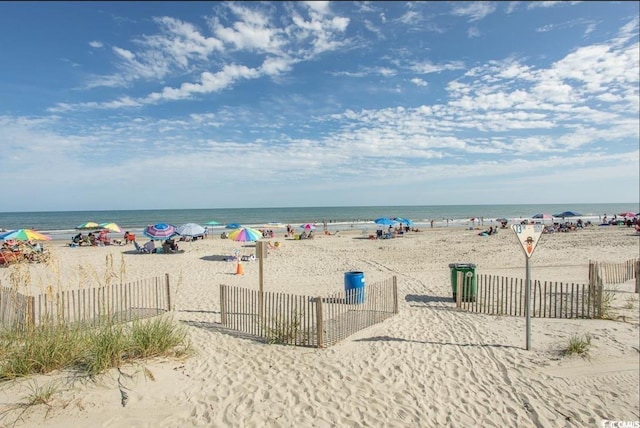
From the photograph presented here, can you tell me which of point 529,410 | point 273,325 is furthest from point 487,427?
point 273,325

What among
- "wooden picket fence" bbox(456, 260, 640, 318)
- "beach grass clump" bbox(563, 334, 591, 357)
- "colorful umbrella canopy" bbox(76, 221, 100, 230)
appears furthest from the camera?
"colorful umbrella canopy" bbox(76, 221, 100, 230)

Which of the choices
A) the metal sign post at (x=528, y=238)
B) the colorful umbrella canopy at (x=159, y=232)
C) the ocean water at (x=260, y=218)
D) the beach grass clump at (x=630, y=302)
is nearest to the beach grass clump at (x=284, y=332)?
the metal sign post at (x=528, y=238)

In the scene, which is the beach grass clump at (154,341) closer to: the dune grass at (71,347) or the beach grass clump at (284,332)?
the dune grass at (71,347)

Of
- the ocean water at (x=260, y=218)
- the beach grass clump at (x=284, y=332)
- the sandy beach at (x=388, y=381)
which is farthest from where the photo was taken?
the ocean water at (x=260, y=218)

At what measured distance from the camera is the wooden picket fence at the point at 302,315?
25.4 ft

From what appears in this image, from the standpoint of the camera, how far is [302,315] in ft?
28.9

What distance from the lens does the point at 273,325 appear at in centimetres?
834

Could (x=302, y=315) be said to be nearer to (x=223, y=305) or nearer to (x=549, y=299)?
(x=223, y=305)

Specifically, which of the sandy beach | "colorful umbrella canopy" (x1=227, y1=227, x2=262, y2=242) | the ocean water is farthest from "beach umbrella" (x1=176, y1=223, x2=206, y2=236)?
the sandy beach

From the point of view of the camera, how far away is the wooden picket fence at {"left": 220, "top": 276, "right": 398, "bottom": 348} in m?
7.73

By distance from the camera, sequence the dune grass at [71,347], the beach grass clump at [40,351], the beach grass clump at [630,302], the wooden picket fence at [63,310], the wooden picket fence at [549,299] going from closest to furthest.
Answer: the beach grass clump at [40,351] < the dune grass at [71,347] < the wooden picket fence at [63,310] < the wooden picket fence at [549,299] < the beach grass clump at [630,302]

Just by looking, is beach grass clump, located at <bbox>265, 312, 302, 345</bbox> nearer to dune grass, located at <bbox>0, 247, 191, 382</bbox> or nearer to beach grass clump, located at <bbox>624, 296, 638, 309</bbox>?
dune grass, located at <bbox>0, 247, 191, 382</bbox>

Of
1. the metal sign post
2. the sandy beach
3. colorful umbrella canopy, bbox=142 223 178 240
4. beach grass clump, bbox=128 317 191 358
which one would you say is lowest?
the sandy beach

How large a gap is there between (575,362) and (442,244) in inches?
907
